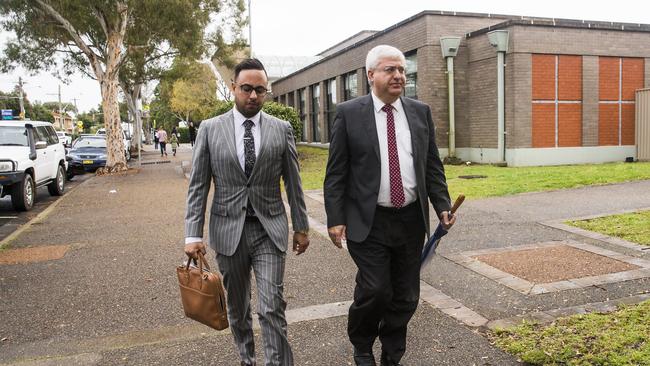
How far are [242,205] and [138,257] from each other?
14.7 feet

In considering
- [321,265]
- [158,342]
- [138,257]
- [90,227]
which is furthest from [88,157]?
[158,342]

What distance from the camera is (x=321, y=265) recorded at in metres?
6.41

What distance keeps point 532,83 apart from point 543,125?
1395 mm

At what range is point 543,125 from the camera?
1750 centimetres

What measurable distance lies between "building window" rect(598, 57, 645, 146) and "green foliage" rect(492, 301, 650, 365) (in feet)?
51.7

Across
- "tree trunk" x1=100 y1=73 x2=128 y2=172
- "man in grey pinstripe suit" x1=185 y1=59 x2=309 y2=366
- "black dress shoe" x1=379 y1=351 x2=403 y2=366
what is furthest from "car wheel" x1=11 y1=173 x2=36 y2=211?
"black dress shoe" x1=379 y1=351 x2=403 y2=366

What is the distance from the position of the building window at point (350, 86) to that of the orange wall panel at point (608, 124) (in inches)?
429

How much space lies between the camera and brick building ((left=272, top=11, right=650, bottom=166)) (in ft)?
55.9

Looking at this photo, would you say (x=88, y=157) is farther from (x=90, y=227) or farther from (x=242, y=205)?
(x=242, y=205)

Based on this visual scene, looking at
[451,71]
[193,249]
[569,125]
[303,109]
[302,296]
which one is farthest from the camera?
[303,109]

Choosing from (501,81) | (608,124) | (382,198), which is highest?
(501,81)

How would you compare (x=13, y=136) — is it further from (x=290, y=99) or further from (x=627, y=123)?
(x=290, y=99)

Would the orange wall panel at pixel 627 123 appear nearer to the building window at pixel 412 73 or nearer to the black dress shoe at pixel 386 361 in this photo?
the building window at pixel 412 73

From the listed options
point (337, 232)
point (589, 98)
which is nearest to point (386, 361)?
point (337, 232)
